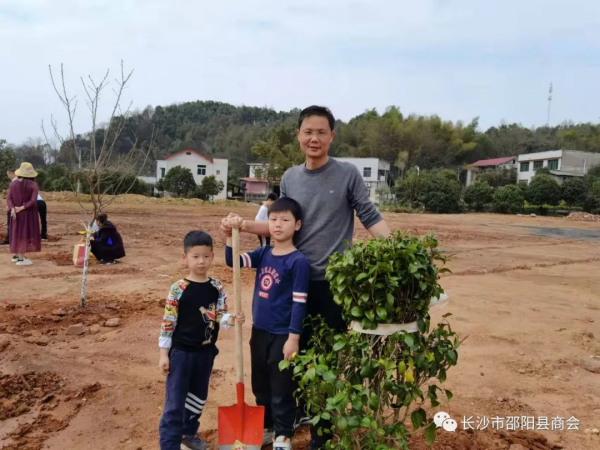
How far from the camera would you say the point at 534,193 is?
37.3 metres

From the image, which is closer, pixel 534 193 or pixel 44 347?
pixel 44 347

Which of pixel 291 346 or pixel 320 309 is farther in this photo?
pixel 320 309

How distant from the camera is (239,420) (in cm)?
269

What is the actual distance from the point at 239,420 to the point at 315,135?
164 cm

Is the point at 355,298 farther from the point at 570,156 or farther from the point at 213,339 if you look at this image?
the point at 570,156

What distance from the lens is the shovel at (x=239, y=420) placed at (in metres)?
2.66

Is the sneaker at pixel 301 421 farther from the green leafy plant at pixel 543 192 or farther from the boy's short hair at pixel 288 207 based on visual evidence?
the green leafy plant at pixel 543 192

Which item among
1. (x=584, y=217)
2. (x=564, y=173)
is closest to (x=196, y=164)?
(x=584, y=217)

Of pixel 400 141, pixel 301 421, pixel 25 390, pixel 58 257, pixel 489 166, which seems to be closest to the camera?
pixel 301 421

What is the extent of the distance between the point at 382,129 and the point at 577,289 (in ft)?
174

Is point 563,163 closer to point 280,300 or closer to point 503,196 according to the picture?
point 503,196

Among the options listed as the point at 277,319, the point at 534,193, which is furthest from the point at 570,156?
the point at 277,319

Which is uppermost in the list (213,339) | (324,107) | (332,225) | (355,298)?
(324,107)

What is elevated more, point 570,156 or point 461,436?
point 570,156
